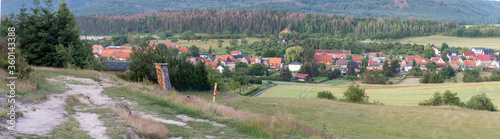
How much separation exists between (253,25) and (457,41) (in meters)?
74.8

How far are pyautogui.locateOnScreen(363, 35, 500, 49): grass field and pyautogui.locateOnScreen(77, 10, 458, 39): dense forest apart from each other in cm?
577

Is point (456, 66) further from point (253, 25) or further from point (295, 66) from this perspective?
point (253, 25)

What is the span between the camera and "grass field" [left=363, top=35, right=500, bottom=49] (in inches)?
4893

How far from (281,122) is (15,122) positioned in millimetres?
5018

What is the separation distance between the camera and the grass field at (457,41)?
408ft

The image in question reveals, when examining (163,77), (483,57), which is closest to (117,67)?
(163,77)

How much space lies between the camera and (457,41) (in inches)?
5246

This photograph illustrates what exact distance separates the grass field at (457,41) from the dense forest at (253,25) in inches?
227

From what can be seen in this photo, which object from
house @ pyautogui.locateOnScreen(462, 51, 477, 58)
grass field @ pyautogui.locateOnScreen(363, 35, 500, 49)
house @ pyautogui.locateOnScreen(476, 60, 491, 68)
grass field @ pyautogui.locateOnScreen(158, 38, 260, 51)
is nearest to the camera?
house @ pyautogui.locateOnScreen(476, 60, 491, 68)

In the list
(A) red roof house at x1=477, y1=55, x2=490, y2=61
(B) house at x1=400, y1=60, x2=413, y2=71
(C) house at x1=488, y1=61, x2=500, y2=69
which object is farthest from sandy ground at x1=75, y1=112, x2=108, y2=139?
(A) red roof house at x1=477, y1=55, x2=490, y2=61

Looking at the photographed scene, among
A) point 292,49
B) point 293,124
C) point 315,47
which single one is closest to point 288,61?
point 292,49

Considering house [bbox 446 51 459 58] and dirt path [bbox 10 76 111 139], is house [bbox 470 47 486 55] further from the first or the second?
dirt path [bbox 10 76 111 139]

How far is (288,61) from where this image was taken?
10069 centimetres

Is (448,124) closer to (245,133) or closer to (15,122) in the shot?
(245,133)
